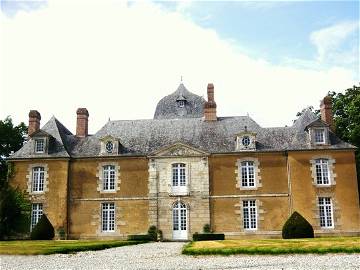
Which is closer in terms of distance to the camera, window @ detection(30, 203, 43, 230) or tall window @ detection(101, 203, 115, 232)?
tall window @ detection(101, 203, 115, 232)

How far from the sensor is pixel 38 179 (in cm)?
2497

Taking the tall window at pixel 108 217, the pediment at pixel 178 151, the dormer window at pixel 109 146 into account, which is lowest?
the tall window at pixel 108 217

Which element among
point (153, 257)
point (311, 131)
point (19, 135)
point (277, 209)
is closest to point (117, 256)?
point (153, 257)

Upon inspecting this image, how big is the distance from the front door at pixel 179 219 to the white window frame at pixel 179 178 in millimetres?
747

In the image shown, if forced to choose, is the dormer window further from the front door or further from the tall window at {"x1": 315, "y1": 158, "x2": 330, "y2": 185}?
the tall window at {"x1": 315, "y1": 158, "x2": 330, "y2": 185}

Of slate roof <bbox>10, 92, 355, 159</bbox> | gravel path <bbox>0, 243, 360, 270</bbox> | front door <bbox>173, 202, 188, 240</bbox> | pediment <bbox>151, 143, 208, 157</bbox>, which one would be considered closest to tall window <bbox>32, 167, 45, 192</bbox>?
slate roof <bbox>10, 92, 355, 159</bbox>

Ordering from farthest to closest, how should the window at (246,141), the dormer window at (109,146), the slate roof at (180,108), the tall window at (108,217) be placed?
the slate roof at (180,108)
the dormer window at (109,146)
the window at (246,141)
the tall window at (108,217)

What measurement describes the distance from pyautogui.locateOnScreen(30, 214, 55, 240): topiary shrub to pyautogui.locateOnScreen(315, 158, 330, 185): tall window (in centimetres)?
1393

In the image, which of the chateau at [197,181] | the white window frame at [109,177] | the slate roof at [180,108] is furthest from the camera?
the slate roof at [180,108]

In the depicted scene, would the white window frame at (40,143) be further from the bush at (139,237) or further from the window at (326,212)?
the window at (326,212)

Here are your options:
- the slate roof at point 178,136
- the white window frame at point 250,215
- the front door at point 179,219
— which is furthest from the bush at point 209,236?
the slate roof at point 178,136

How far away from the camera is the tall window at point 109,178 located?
2473 centimetres

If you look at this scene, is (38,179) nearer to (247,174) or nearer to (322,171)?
(247,174)

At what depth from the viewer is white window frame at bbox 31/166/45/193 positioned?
24.9m
